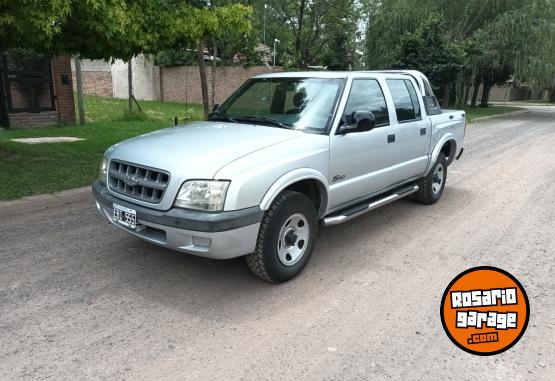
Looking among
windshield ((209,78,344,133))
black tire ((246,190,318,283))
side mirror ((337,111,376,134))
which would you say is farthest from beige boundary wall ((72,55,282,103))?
black tire ((246,190,318,283))

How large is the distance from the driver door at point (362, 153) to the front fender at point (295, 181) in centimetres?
10

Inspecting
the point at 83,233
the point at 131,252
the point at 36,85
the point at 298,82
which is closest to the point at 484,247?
the point at 298,82

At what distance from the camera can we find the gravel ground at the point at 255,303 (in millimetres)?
2938

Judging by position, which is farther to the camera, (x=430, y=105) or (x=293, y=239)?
(x=430, y=105)

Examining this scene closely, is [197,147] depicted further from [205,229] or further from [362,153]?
[362,153]

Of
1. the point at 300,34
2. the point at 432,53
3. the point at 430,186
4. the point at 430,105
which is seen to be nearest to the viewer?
the point at 430,105

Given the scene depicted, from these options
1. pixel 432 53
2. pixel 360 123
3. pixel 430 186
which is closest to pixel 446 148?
pixel 430 186

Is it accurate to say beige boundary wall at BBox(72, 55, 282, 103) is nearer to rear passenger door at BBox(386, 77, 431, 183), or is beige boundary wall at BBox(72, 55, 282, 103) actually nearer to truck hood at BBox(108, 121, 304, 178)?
rear passenger door at BBox(386, 77, 431, 183)

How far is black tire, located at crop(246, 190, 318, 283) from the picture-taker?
3711 mm

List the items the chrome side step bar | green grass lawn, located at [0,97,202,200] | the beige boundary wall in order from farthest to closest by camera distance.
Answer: the beige boundary wall → green grass lawn, located at [0,97,202,200] → the chrome side step bar

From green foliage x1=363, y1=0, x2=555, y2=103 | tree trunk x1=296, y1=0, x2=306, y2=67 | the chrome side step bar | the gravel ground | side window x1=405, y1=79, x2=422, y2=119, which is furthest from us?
green foliage x1=363, y1=0, x2=555, y2=103

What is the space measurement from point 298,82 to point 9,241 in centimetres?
346

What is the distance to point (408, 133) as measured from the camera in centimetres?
553

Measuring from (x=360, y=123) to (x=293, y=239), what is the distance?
1.27 metres
